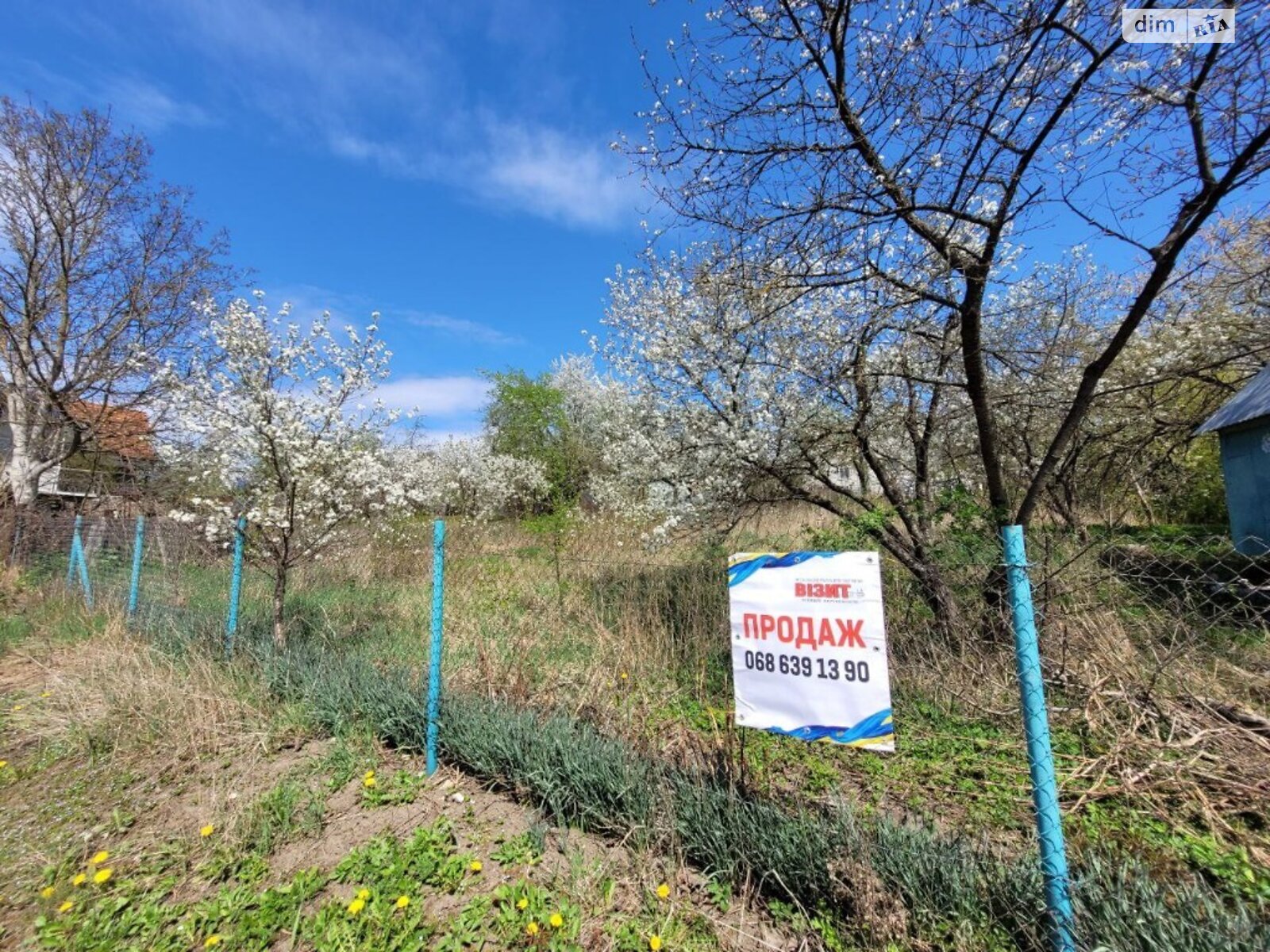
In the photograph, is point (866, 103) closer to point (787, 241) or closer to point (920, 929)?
point (787, 241)

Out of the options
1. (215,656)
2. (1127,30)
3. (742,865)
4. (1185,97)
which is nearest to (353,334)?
(215,656)

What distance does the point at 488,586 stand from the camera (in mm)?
8531

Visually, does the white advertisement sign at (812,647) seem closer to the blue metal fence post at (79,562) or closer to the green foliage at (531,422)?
the blue metal fence post at (79,562)

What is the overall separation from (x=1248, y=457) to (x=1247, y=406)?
0.75 m

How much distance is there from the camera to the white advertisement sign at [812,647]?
225cm

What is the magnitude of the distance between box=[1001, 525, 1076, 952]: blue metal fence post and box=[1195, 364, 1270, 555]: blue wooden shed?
8.69 meters

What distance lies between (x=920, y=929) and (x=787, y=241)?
447cm

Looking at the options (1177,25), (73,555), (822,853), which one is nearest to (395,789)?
(822,853)

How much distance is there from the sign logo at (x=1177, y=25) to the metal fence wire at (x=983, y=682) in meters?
3.28

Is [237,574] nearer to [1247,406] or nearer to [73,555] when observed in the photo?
[73,555]

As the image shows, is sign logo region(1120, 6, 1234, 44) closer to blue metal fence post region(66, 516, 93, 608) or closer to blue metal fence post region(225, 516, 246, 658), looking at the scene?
blue metal fence post region(225, 516, 246, 658)

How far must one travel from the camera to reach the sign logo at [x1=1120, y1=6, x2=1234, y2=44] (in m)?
3.56

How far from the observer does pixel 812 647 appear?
242cm

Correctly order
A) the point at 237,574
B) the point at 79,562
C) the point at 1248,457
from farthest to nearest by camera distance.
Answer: the point at 79,562
the point at 1248,457
the point at 237,574
